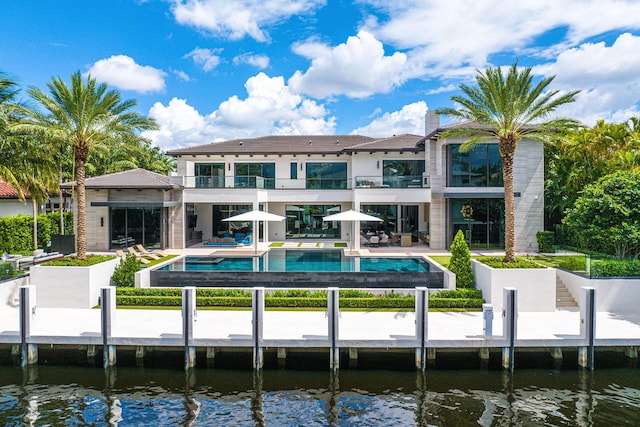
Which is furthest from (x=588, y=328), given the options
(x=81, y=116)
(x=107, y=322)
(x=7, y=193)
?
(x=7, y=193)

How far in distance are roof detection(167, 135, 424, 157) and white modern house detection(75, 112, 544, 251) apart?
8 centimetres

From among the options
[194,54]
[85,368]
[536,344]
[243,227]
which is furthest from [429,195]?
[85,368]

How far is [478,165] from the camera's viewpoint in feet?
90.0

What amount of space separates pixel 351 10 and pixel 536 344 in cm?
1879

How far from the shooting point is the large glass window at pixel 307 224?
3366 cm

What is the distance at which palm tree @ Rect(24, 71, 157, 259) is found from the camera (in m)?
18.4

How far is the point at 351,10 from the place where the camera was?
2402 cm

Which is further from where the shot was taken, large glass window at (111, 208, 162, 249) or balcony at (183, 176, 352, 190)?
balcony at (183, 176, 352, 190)

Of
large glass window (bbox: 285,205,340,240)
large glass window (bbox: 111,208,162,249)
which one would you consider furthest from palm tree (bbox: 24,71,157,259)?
large glass window (bbox: 285,205,340,240)

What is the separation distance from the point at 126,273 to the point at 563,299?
17.2 meters

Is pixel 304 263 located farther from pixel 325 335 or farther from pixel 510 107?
pixel 510 107

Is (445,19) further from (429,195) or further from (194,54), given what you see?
(194,54)

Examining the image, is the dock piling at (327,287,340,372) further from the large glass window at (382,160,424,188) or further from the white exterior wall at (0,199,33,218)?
the white exterior wall at (0,199,33,218)

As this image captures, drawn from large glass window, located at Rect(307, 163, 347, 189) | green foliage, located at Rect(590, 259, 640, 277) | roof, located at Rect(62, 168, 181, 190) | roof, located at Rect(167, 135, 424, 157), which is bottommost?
green foliage, located at Rect(590, 259, 640, 277)
